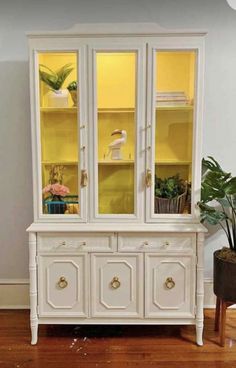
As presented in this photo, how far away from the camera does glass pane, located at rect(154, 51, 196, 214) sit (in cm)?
243

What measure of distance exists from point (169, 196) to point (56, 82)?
112cm

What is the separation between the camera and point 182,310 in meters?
2.45

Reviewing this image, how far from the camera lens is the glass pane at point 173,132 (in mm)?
2428

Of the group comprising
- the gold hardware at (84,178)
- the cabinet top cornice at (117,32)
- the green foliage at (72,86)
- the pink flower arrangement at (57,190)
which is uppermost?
the cabinet top cornice at (117,32)

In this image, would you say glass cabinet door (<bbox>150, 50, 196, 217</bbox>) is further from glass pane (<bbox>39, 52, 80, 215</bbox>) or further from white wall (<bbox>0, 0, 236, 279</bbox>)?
glass pane (<bbox>39, 52, 80, 215</bbox>)

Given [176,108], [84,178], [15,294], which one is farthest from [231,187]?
[15,294]

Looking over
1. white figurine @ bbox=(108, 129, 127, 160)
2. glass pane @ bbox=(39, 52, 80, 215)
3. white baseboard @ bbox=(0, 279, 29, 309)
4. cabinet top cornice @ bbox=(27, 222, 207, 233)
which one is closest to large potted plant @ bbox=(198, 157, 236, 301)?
cabinet top cornice @ bbox=(27, 222, 207, 233)

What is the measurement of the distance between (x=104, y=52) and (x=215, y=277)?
1739 mm

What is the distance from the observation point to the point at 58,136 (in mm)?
2543

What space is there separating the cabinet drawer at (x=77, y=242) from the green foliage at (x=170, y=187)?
0.46m

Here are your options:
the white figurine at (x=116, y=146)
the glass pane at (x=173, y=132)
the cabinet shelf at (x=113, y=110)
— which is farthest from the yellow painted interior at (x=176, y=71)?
the white figurine at (x=116, y=146)

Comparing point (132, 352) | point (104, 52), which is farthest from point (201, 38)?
point (132, 352)

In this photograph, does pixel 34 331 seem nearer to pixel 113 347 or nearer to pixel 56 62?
pixel 113 347

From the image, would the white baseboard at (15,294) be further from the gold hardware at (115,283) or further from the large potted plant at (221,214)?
the gold hardware at (115,283)
